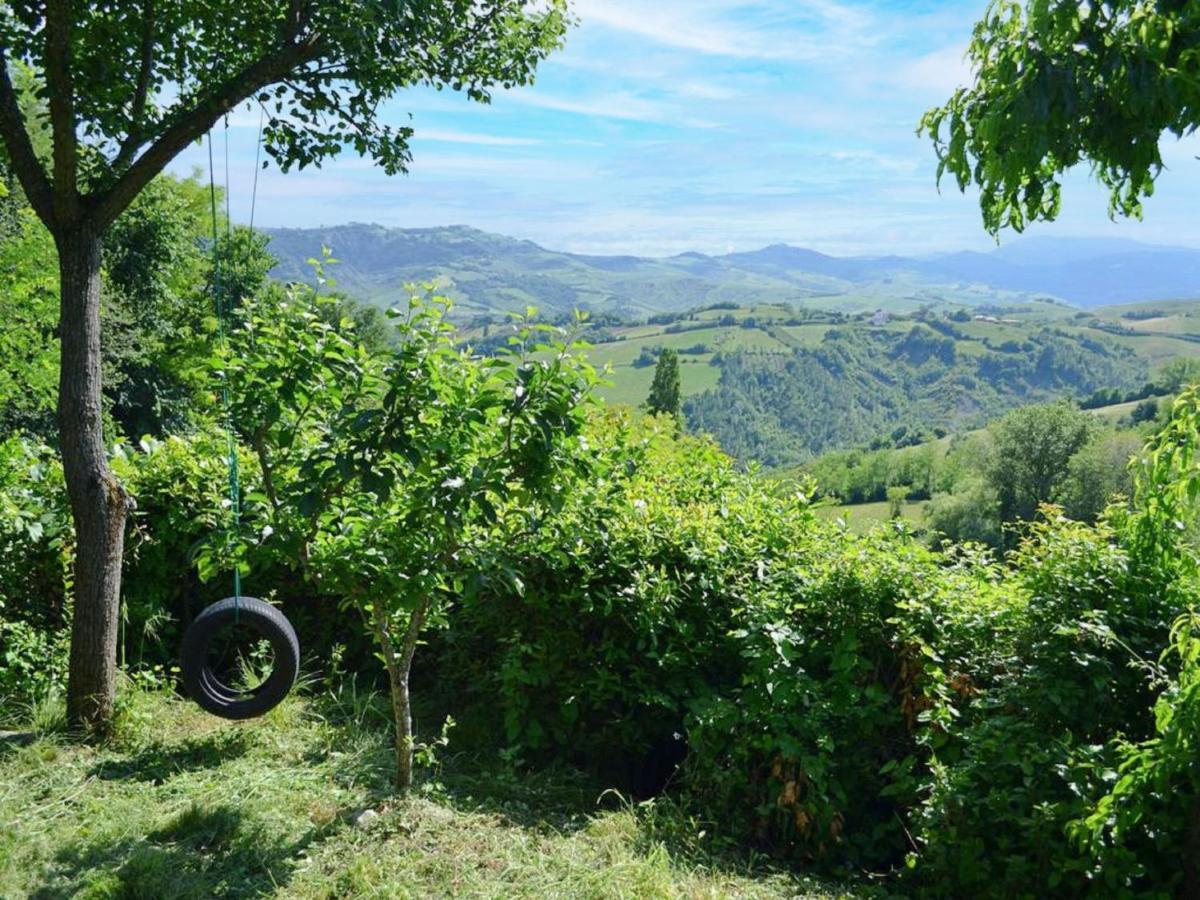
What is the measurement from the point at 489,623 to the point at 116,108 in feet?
11.9

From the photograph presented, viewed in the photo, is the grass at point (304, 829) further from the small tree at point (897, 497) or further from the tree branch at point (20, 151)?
the small tree at point (897, 497)

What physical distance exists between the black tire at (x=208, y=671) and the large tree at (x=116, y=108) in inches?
23.4

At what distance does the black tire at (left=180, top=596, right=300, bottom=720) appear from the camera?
4641 millimetres

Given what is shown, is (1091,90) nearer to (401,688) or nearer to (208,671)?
(401,688)

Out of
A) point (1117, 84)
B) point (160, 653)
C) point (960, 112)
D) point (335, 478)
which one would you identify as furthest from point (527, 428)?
point (160, 653)

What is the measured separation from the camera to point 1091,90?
1.88m

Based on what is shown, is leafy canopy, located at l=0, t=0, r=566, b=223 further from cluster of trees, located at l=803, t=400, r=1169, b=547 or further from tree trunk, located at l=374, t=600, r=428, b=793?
cluster of trees, located at l=803, t=400, r=1169, b=547

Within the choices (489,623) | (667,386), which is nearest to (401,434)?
(489,623)

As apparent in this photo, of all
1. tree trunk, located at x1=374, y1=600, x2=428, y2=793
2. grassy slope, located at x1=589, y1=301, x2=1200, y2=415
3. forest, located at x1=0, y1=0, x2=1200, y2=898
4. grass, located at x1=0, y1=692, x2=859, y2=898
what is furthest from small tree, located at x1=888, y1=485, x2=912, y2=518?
tree trunk, located at x1=374, y1=600, x2=428, y2=793

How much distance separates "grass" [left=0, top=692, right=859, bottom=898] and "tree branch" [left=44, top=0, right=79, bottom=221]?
285cm

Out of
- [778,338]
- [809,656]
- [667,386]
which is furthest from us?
[778,338]

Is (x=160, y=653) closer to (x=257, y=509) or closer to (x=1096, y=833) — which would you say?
(x=257, y=509)

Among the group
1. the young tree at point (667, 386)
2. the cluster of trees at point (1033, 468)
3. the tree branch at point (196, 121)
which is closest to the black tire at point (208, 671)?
the tree branch at point (196, 121)

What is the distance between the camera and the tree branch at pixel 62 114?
14.7 feet
